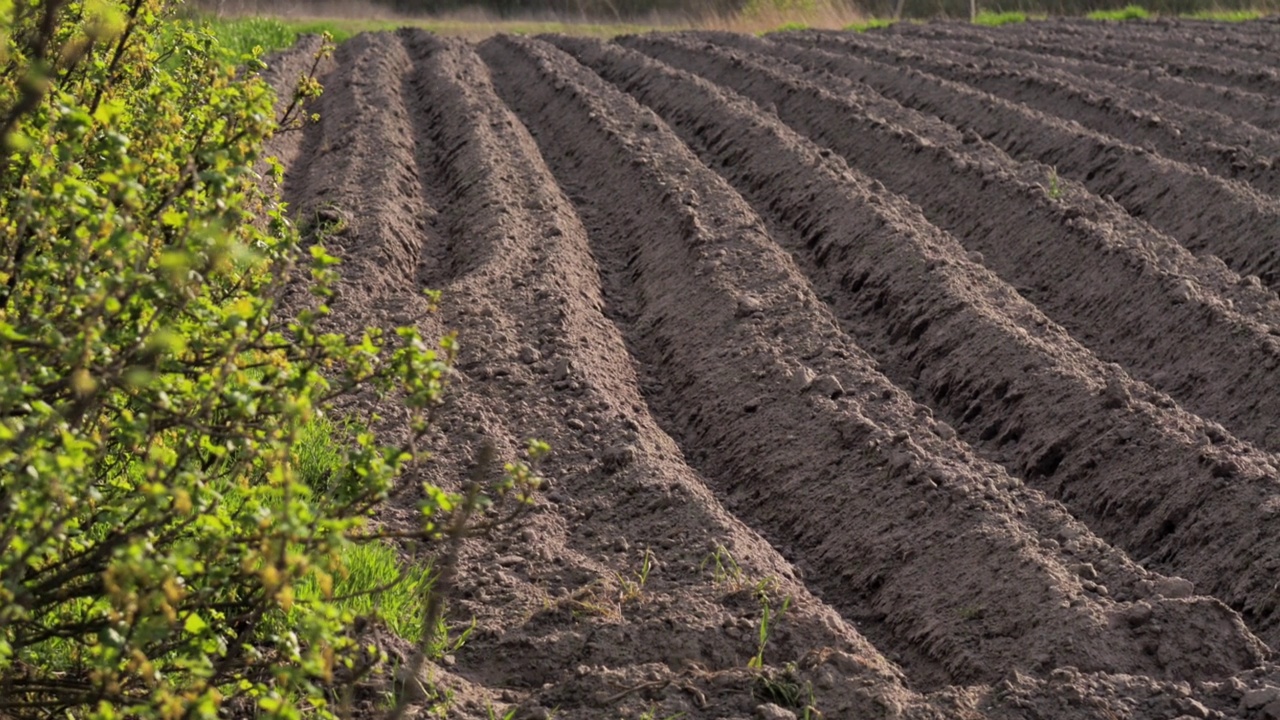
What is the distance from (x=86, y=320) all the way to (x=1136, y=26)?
19.3m

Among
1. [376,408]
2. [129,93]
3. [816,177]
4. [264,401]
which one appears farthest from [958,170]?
[264,401]

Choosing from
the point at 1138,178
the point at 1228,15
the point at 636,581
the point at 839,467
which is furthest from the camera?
the point at 1228,15

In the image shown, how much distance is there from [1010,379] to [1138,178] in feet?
11.6

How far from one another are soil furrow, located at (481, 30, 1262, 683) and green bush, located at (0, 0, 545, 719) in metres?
2.02

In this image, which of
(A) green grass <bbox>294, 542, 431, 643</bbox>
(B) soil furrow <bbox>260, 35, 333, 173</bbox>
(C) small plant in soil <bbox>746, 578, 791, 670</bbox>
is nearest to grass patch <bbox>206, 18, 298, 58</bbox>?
(B) soil furrow <bbox>260, 35, 333, 173</bbox>

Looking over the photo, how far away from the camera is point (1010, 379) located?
6.20 m

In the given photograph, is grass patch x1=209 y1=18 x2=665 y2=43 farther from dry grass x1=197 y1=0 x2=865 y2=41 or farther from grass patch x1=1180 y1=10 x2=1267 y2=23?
grass patch x1=1180 y1=10 x2=1267 y2=23

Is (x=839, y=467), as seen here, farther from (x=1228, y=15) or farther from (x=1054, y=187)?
(x=1228, y=15)

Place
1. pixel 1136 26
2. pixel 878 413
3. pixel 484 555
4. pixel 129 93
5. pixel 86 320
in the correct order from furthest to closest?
pixel 1136 26 < pixel 878 413 < pixel 484 555 < pixel 129 93 < pixel 86 320

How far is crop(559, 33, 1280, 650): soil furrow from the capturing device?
514 centimetres

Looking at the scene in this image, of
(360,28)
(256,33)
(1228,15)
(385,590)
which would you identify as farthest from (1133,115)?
(360,28)

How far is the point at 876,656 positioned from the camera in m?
4.23

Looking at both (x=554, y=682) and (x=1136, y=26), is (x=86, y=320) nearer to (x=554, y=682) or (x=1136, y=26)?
(x=554, y=682)

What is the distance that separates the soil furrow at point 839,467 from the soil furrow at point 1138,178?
2.51 meters
